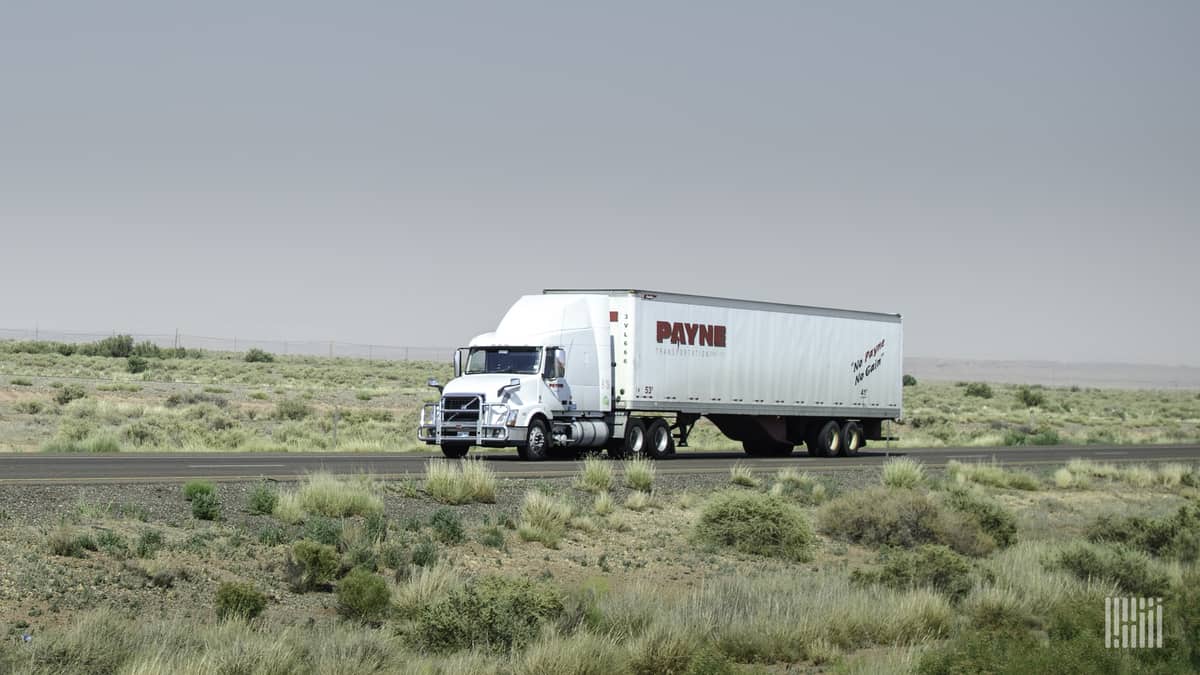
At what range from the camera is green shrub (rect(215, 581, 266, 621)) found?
13.0 m

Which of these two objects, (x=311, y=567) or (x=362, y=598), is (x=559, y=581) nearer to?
(x=311, y=567)

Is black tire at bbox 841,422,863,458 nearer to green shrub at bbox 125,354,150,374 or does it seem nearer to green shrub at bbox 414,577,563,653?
green shrub at bbox 414,577,563,653

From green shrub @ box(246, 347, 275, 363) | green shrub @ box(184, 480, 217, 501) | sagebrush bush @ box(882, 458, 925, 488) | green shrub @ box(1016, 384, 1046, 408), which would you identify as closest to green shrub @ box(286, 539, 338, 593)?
green shrub @ box(184, 480, 217, 501)

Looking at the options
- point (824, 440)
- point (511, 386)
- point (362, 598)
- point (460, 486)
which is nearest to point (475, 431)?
point (511, 386)

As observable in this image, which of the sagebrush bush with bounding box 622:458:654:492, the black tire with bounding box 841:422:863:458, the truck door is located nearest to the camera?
the sagebrush bush with bounding box 622:458:654:492

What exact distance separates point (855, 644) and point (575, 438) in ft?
68.2

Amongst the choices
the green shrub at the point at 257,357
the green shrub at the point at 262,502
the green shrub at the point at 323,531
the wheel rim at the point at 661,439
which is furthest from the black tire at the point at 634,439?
the green shrub at the point at 257,357

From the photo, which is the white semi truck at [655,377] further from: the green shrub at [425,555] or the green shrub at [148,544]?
the green shrub at [148,544]

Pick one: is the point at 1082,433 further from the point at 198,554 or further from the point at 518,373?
the point at 198,554

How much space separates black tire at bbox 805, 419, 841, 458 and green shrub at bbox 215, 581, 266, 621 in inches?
1165

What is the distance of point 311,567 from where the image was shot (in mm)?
15352

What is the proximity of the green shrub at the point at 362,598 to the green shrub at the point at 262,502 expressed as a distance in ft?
16.7

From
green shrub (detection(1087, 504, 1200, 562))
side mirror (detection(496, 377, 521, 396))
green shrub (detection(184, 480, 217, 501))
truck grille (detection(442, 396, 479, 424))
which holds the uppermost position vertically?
side mirror (detection(496, 377, 521, 396))

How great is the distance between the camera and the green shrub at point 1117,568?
17.0m
